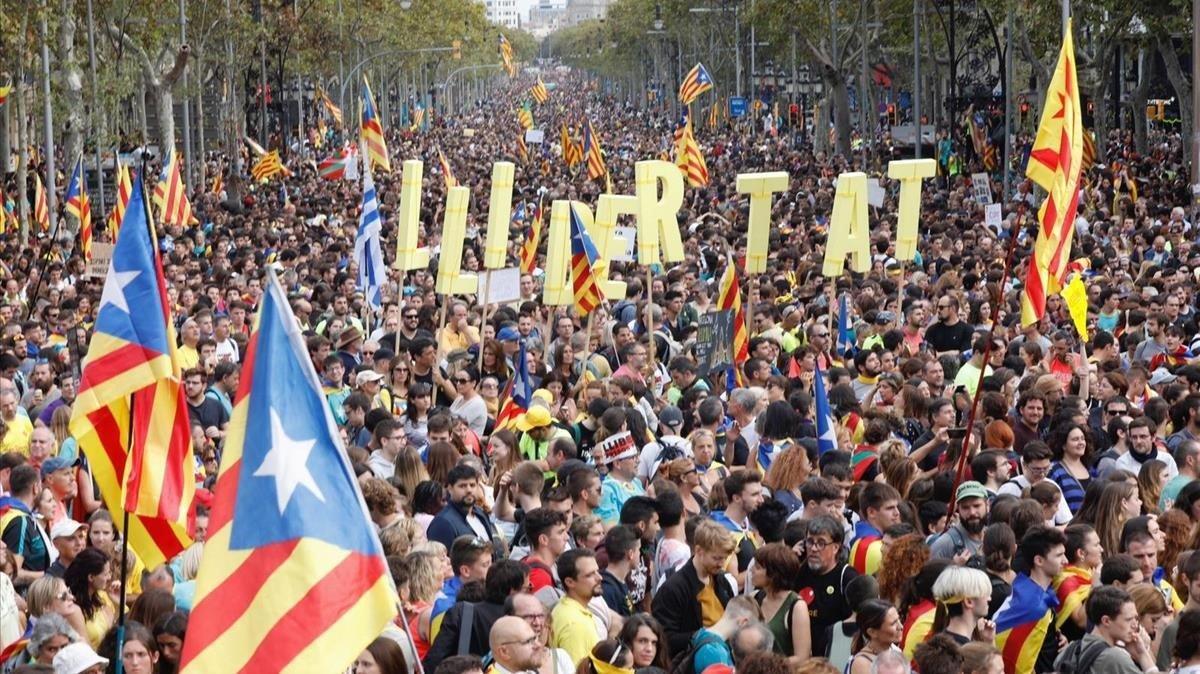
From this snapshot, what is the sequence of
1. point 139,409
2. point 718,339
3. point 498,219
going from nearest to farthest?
1. point 139,409
2. point 718,339
3. point 498,219

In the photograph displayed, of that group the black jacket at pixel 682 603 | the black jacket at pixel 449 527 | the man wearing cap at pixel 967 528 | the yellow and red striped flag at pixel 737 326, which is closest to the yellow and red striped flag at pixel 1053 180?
the man wearing cap at pixel 967 528

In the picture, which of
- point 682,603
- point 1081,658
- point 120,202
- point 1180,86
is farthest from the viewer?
point 1180,86

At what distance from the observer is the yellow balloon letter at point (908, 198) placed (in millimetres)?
18391

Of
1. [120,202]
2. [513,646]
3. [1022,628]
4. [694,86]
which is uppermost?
[694,86]

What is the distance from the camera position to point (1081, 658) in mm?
7820

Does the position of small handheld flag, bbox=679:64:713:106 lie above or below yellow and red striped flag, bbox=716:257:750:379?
above

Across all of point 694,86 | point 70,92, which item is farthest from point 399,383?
point 694,86

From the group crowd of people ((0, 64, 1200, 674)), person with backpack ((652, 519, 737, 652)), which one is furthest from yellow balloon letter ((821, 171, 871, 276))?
person with backpack ((652, 519, 737, 652))

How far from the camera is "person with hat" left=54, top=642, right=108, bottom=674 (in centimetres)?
Result: 741

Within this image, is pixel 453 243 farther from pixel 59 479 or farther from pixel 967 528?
pixel 967 528

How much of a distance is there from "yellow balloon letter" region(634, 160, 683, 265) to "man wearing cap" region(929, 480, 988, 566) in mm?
7599

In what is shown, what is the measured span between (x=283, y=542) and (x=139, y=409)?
263cm

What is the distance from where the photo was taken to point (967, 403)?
13664 millimetres

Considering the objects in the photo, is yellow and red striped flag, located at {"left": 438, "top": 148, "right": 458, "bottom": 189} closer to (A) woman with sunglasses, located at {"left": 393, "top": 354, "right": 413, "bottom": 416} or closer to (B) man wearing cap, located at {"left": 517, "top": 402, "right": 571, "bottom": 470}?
(A) woman with sunglasses, located at {"left": 393, "top": 354, "right": 413, "bottom": 416}
